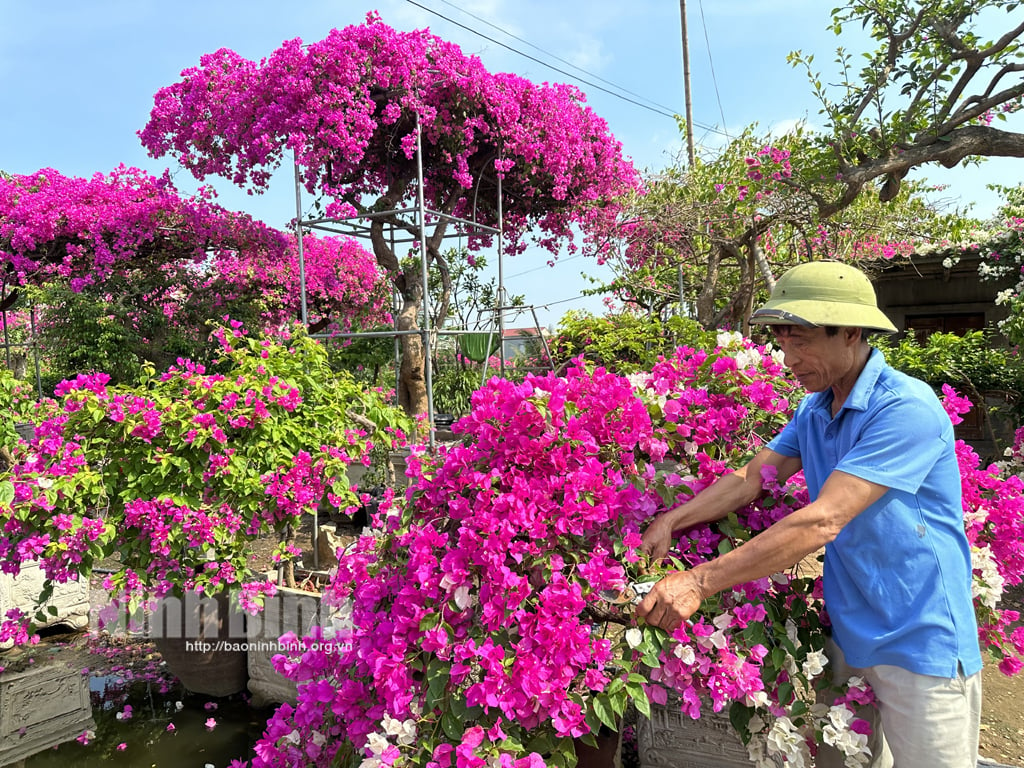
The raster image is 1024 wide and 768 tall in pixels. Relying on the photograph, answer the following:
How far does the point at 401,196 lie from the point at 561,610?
5855 millimetres

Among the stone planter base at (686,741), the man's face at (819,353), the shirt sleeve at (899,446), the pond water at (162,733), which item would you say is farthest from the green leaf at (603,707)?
the pond water at (162,733)

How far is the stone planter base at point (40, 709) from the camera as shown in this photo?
304cm

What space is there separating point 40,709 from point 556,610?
302 cm

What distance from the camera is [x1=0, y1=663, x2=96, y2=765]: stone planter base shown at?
3041 mm

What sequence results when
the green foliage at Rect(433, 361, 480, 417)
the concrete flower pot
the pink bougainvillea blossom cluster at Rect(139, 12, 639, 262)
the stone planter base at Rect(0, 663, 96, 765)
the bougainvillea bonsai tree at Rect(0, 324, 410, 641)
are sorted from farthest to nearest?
the green foliage at Rect(433, 361, 480, 417)
the pink bougainvillea blossom cluster at Rect(139, 12, 639, 262)
the concrete flower pot
the stone planter base at Rect(0, 663, 96, 765)
the bougainvillea bonsai tree at Rect(0, 324, 410, 641)

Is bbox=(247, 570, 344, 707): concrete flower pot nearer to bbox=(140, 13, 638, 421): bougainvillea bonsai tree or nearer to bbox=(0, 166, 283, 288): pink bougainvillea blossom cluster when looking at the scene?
bbox=(140, 13, 638, 421): bougainvillea bonsai tree

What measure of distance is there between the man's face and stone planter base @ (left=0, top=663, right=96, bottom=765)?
3548mm

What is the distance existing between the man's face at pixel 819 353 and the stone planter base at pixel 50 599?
14.8ft

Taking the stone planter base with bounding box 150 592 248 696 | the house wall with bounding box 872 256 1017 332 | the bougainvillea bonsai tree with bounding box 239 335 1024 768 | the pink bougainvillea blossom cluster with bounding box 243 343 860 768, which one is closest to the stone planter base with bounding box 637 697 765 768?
the bougainvillea bonsai tree with bounding box 239 335 1024 768

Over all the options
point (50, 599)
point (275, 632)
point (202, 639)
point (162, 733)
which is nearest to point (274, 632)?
point (275, 632)

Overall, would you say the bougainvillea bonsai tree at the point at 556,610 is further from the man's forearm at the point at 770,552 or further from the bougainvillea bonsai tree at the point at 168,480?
the bougainvillea bonsai tree at the point at 168,480

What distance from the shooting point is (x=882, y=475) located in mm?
1351

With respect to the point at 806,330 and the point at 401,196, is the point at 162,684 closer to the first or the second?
the point at 806,330

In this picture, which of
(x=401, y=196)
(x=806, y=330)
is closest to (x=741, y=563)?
(x=806, y=330)
